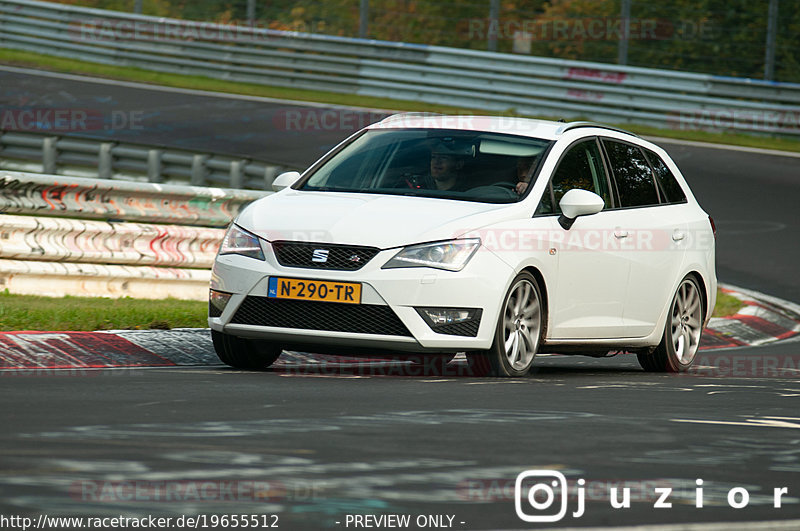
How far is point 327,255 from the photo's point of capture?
802 cm

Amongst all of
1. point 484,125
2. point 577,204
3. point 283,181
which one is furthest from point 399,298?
point 484,125

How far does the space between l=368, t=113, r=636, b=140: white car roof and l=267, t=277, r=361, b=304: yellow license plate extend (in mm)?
1862

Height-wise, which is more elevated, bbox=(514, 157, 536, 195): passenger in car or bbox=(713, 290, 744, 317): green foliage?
bbox=(514, 157, 536, 195): passenger in car

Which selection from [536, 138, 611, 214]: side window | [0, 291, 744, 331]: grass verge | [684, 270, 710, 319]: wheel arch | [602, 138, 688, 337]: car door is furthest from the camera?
[684, 270, 710, 319]: wheel arch

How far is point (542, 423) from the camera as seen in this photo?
6234mm

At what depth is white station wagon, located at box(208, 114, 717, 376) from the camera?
315 inches

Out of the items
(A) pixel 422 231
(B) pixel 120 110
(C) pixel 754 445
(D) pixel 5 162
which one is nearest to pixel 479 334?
(A) pixel 422 231

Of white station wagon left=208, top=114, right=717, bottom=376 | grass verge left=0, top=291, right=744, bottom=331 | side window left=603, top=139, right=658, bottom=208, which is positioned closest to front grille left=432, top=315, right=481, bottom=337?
white station wagon left=208, top=114, right=717, bottom=376

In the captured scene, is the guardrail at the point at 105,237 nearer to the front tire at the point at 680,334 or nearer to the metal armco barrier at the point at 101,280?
the metal armco barrier at the point at 101,280

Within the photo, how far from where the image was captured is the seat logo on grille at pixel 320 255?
8.02 metres

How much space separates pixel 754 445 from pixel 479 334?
2422 millimetres

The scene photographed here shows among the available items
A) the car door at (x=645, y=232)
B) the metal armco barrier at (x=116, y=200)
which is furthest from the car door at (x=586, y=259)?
the metal armco barrier at (x=116, y=200)

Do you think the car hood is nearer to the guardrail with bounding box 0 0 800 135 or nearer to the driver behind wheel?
the driver behind wheel

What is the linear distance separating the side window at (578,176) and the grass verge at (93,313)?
268cm
